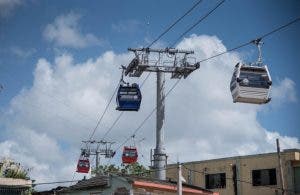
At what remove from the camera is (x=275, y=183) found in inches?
1922

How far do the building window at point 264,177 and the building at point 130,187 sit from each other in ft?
70.7

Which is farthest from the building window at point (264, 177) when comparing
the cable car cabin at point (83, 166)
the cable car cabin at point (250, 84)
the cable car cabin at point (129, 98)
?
the cable car cabin at point (250, 84)

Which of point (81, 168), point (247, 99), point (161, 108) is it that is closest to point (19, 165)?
point (81, 168)

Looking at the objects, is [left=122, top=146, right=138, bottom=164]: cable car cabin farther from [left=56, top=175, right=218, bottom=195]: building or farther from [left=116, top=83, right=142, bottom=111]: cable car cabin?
[left=56, top=175, right=218, bottom=195]: building

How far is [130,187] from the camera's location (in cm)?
2580

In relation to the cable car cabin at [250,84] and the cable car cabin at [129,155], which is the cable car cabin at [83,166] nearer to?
the cable car cabin at [129,155]

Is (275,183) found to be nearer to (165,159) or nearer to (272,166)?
(272,166)

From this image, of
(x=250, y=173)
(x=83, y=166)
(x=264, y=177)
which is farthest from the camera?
(x=83, y=166)

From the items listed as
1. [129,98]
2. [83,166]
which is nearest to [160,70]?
[129,98]

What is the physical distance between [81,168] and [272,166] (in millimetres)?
21594

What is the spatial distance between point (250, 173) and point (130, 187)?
27159 mm

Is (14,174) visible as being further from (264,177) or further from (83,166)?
(264,177)

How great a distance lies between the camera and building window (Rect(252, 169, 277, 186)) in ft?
161

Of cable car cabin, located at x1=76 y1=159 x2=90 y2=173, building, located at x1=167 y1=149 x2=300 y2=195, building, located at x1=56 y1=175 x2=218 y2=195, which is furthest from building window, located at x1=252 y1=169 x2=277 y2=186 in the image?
building, located at x1=56 y1=175 x2=218 y2=195
